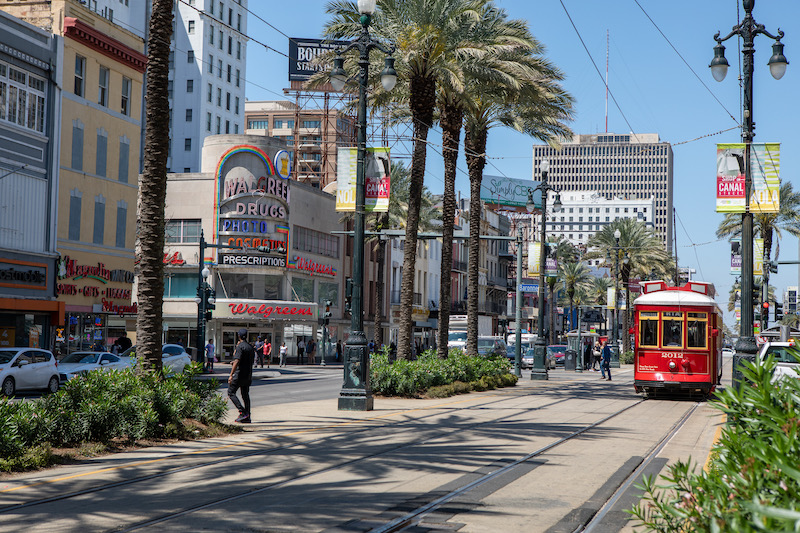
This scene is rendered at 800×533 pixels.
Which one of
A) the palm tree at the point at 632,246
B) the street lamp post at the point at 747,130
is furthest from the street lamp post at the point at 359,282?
the palm tree at the point at 632,246

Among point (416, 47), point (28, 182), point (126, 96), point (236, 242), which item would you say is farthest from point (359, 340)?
point (236, 242)

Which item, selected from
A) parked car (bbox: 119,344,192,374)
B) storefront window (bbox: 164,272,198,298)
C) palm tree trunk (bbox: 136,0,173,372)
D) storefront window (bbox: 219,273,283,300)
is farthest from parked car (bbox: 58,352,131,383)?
storefront window (bbox: 164,272,198,298)

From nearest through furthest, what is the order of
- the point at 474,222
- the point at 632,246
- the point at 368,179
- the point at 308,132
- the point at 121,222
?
the point at 368,179, the point at 474,222, the point at 121,222, the point at 632,246, the point at 308,132

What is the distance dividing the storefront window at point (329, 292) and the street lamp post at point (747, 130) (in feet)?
160

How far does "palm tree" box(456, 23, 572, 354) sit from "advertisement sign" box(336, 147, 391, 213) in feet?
23.3

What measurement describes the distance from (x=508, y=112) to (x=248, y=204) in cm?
2759

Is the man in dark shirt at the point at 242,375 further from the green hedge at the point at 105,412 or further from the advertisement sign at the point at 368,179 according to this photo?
the advertisement sign at the point at 368,179

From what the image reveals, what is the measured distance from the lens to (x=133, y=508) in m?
8.67

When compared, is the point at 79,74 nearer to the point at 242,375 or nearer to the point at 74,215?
the point at 74,215

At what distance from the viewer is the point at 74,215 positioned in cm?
3662

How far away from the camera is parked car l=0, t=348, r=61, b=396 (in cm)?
2523

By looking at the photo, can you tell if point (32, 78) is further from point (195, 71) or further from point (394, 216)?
point (195, 71)

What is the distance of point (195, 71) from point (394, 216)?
3838cm

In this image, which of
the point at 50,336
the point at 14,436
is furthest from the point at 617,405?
the point at 50,336
